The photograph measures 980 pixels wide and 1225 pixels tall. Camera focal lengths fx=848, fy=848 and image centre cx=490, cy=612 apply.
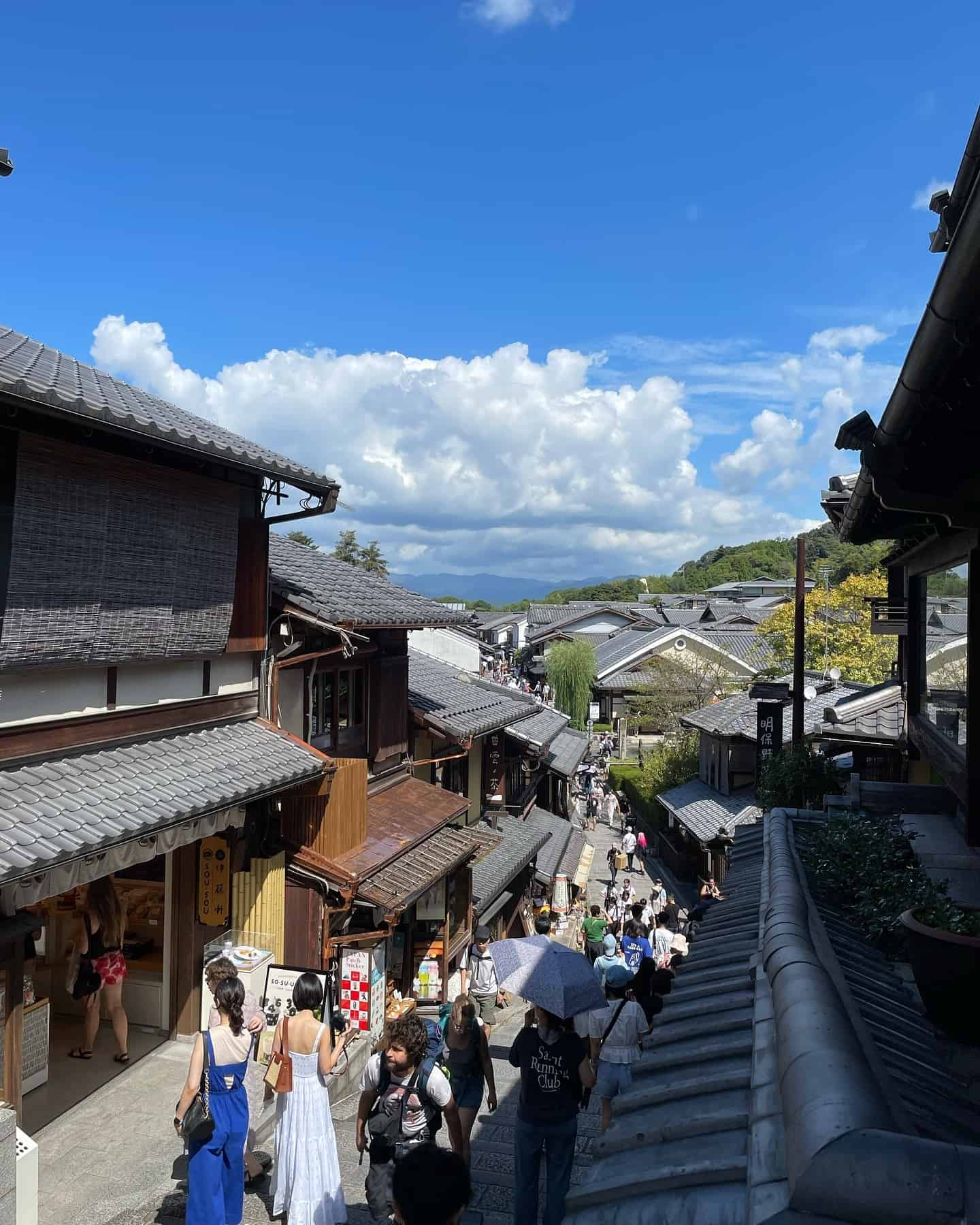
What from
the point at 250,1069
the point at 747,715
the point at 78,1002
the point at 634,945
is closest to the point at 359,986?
the point at 250,1069

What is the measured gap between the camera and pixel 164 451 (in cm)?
866

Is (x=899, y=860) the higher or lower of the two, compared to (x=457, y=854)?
higher

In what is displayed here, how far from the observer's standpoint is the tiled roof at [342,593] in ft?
36.7

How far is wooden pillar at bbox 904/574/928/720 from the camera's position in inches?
456

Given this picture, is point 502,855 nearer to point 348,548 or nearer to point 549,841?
→ point 549,841

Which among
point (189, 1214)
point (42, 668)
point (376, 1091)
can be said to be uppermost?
point (42, 668)

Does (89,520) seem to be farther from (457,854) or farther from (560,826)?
(560,826)

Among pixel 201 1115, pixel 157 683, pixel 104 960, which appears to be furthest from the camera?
pixel 104 960

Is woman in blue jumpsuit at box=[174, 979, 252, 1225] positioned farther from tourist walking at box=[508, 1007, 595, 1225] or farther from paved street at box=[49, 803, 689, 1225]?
tourist walking at box=[508, 1007, 595, 1225]

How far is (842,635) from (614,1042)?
1221 inches

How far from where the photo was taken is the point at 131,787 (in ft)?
24.5

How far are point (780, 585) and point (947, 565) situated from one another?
344 ft

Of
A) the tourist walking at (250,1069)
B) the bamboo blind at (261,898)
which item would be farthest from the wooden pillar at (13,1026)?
the bamboo blind at (261,898)

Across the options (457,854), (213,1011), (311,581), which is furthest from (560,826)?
(213,1011)
